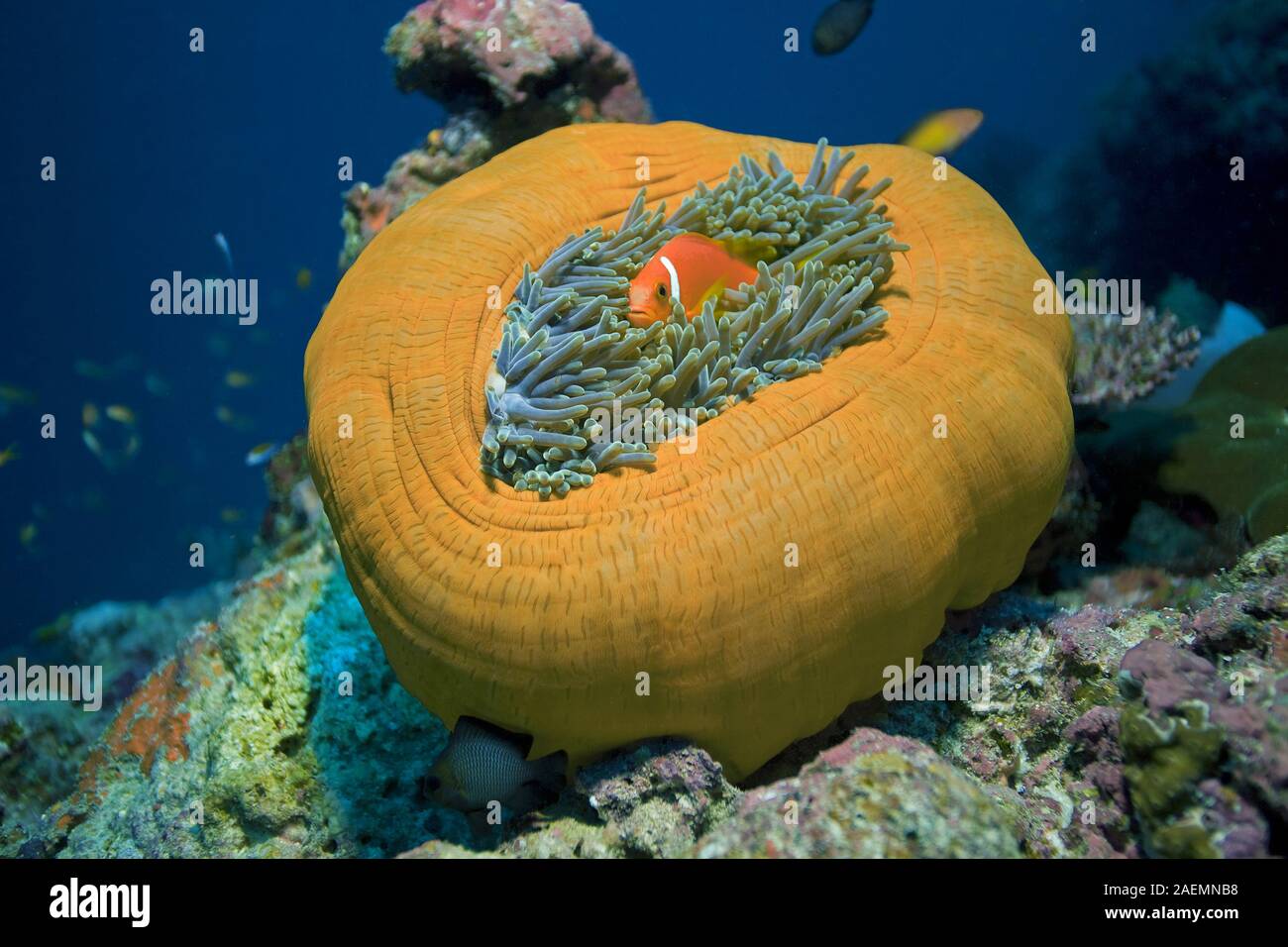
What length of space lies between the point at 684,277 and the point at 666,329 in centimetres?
22

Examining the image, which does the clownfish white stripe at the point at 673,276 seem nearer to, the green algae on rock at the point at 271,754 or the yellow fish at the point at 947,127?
the green algae on rock at the point at 271,754

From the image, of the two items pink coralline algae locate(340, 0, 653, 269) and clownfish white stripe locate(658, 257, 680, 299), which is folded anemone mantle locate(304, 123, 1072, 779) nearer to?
clownfish white stripe locate(658, 257, 680, 299)

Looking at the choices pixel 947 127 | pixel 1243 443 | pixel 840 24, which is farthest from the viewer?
pixel 840 24

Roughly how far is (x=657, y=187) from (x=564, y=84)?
5.59 feet

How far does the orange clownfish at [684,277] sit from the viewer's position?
2.36 m

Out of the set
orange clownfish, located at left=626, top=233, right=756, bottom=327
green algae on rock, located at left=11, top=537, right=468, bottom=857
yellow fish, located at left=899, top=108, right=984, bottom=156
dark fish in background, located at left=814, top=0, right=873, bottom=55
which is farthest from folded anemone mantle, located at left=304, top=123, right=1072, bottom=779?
dark fish in background, located at left=814, top=0, right=873, bottom=55

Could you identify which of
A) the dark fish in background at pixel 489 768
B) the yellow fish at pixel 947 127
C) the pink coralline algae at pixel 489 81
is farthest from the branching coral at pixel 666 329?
the yellow fish at pixel 947 127

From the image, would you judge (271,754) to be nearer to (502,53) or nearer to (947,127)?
(502,53)

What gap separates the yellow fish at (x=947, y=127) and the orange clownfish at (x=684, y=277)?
339 centimetres

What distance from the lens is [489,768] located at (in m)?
2.14

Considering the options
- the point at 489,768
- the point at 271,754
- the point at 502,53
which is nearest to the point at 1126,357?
the point at 502,53

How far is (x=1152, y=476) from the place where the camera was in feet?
11.9

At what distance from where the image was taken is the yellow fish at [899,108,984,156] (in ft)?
17.0

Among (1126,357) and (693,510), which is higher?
(1126,357)
